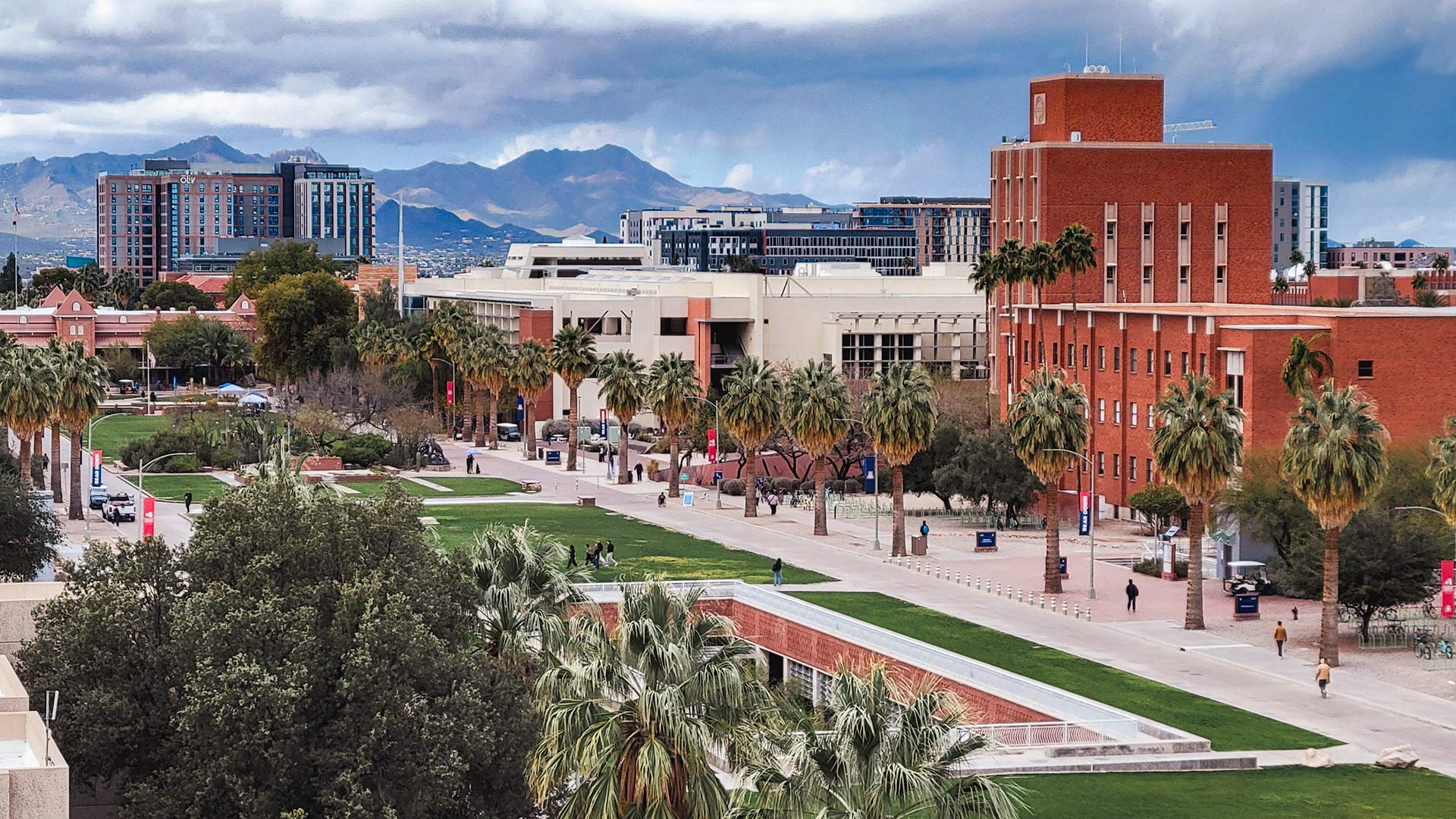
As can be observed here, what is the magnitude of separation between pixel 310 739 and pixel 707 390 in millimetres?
105970

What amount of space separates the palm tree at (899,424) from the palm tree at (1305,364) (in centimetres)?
1380

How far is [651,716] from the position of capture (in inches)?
A: 1194

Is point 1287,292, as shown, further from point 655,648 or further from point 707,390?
point 655,648

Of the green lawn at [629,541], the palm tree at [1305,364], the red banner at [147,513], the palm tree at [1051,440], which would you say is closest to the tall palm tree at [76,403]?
the green lawn at [629,541]

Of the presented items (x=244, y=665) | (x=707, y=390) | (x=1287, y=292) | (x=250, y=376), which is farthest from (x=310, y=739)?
(x=250, y=376)

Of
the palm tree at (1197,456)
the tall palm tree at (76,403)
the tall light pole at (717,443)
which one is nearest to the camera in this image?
the palm tree at (1197,456)

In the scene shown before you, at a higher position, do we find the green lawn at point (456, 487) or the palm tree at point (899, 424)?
the palm tree at point (899, 424)

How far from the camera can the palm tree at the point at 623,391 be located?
109875 mm

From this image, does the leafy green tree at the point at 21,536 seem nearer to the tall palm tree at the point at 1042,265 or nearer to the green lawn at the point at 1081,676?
the green lawn at the point at 1081,676

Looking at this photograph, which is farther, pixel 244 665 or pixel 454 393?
pixel 454 393

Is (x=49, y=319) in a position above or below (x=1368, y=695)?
above

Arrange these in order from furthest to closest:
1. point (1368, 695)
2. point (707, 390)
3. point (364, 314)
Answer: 1. point (364, 314)
2. point (707, 390)
3. point (1368, 695)

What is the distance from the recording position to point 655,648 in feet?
101

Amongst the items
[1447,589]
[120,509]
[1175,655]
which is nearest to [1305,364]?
[1175,655]
